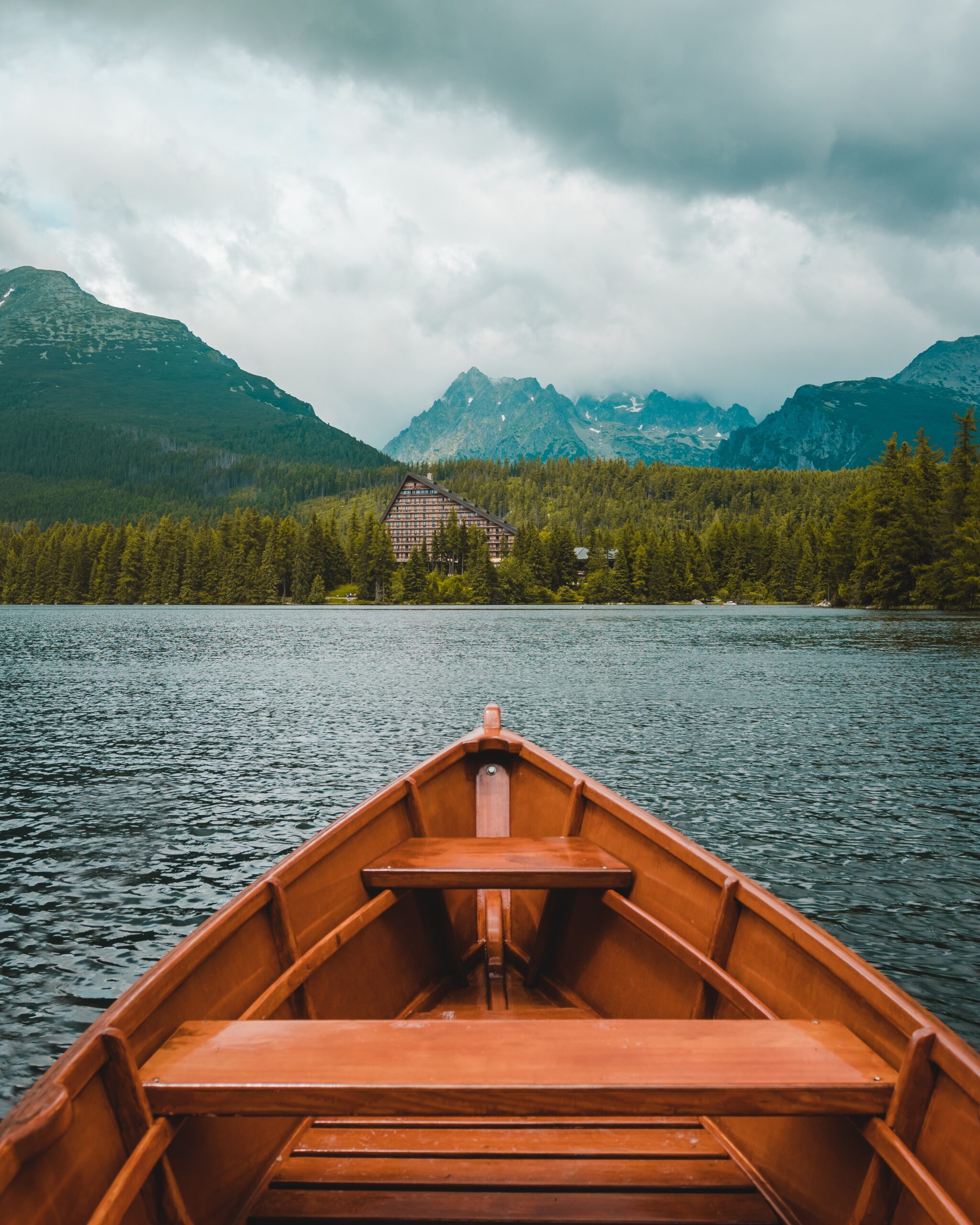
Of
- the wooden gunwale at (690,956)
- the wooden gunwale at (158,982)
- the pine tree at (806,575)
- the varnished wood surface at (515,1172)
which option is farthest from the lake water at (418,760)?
A: the pine tree at (806,575)

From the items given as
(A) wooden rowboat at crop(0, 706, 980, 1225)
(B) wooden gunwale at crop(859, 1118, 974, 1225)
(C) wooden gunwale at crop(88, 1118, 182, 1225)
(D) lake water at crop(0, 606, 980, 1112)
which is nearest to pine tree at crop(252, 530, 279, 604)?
(D) lake water at crop(0, 606, 980, 1112)

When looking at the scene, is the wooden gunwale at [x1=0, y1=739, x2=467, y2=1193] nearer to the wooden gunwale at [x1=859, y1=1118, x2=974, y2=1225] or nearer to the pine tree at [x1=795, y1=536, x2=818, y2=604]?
the wooden gunwale at [x1=859, y1=1118, x2=974, y2=1225]

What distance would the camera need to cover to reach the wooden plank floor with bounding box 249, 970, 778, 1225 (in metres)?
4.17

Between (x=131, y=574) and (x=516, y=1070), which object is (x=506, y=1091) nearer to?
(x=516, y=1070)

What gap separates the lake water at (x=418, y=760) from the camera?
10844mm

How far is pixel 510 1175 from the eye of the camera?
444cm

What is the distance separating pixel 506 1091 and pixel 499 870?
9.39 ft

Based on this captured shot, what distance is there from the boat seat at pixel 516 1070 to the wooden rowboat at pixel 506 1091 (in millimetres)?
13

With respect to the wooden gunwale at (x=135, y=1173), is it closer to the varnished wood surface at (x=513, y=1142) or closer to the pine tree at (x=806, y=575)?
the varnished wood surface at (x=513, y=1142)

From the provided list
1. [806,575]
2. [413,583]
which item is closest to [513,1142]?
[806,575]

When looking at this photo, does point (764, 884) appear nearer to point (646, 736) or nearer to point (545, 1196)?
point (545, 1196)

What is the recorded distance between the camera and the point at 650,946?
6.38 m

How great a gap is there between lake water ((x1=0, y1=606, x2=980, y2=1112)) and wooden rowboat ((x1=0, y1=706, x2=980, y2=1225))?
444cm

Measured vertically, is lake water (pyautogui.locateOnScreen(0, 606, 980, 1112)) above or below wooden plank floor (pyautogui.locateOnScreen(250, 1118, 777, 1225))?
below
